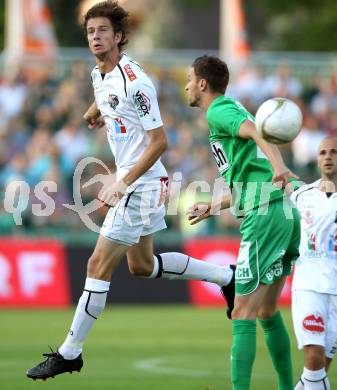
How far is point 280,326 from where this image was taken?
8.50 metres

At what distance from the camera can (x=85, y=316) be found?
28.3ft

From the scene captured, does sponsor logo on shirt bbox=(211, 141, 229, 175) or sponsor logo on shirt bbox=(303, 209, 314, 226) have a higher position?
sponsor logo on shirt bbox=(211, 141, 229, 175)

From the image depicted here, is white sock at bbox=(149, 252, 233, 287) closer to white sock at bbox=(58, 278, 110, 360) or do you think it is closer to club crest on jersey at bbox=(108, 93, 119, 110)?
white sock at bbox=(58, 278, 110, 360)

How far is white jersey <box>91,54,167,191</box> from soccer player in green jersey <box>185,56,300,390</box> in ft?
1.59

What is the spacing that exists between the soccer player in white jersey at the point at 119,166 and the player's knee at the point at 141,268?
129mm

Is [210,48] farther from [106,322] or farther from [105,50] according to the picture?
[105,50]

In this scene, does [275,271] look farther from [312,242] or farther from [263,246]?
[312,242]

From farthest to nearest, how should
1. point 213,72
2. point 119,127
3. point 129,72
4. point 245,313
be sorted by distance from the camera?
point 119,127 → point 129,72 → point 213,72 → point 245,313

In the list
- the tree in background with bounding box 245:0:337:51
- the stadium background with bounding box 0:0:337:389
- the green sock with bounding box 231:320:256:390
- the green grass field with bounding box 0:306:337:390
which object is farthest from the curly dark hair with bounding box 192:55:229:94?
the tree in background with bounding box 245:0:337:51

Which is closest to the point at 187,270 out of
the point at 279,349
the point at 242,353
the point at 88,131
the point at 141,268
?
the point at 141,268

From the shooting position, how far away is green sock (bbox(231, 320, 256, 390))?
7738mm

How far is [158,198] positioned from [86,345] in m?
4.06

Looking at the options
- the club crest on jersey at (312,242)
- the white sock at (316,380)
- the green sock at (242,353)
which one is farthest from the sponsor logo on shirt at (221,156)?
the white sock at (316,380)

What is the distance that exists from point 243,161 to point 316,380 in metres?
1.63
